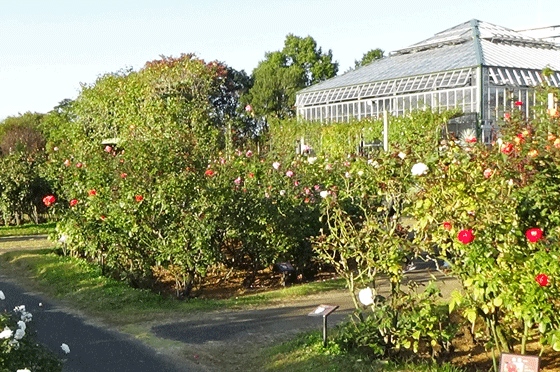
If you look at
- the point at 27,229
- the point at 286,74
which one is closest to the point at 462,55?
the point at 27,229

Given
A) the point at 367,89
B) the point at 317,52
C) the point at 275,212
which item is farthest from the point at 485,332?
the point at 317,52

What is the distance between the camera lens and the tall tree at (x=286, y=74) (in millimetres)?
49500

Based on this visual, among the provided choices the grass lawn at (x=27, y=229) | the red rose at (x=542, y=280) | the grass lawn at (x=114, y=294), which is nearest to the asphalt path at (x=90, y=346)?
the grass lawn at (x=114, y=294)

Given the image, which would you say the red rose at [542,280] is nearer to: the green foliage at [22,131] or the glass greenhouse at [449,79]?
the glass greenhouse at [449,79]

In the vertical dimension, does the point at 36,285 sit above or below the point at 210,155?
below

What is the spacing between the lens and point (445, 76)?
28.8m

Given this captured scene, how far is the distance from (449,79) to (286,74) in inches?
931

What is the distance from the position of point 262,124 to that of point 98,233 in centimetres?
3398

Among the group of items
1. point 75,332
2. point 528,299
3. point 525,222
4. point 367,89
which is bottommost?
point 75,332

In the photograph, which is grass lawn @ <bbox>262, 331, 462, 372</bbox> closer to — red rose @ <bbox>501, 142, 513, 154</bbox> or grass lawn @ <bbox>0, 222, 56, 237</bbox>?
red rose @ <bbox>501, 142, 513, 154</bbox>

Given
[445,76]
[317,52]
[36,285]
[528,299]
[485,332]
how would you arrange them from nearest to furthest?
A: [528,299]
[485,332]
[36,285]
[445,76]
[317,52]

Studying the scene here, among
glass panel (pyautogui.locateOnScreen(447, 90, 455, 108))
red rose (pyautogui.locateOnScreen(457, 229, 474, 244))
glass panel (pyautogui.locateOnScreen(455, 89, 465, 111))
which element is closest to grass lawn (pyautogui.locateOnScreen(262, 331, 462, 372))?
red rose (pyautogui.locateOnScreen(457, 229, 474, 244))

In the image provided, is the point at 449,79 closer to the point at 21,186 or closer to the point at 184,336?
the point at 21,186

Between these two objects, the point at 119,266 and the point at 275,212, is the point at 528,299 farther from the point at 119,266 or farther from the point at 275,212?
the point at 119,266
